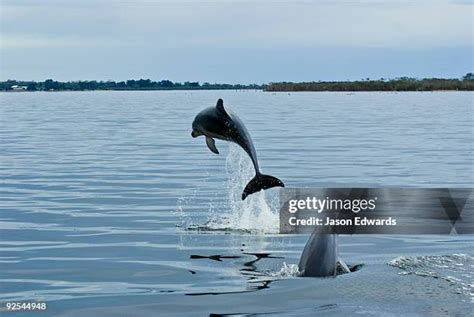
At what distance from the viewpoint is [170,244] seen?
16984 mm

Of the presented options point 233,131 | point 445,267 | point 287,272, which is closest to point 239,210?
point 233,131

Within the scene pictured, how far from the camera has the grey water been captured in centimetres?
1284

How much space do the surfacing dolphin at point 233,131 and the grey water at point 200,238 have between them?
1.22 meters

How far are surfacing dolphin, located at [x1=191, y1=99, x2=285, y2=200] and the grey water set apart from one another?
122 cm

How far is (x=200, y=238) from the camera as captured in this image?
17.6 meters

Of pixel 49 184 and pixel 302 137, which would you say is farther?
pixel 302 137

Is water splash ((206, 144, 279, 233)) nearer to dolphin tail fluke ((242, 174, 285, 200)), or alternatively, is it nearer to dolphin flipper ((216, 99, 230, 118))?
dolphin tail fluke ((242, 174, 285, 200))

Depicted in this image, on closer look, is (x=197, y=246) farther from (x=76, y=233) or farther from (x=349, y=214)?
(x=349, y=214)

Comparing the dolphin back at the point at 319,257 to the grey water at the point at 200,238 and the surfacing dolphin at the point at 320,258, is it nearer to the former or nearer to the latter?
the surfacing dolphin at the point at 320,258

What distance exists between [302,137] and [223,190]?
1424 cm

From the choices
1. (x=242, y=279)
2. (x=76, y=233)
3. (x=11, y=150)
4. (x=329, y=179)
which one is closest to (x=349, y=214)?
(x=242, y=279)

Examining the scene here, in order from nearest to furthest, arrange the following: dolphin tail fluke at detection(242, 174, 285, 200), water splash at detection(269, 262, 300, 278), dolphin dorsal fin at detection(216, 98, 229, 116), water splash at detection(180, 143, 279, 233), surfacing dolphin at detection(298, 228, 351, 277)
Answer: surfacing dolphin at detection(298, 228, 351, 277) < water splash at detection(269, 262, 300, 278) < dolphin dorsal fin at detection(216, 98, 229, 116) < dolphin tail fluke at detection(242, 174, 285, 200) < water splash at detection(180, 143, 279, 233)

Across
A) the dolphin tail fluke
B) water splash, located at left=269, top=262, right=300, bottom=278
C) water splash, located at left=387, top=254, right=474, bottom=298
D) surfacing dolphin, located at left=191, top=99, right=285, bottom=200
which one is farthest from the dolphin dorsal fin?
water splash, located at left=387, top=254, right=474, bottom=298

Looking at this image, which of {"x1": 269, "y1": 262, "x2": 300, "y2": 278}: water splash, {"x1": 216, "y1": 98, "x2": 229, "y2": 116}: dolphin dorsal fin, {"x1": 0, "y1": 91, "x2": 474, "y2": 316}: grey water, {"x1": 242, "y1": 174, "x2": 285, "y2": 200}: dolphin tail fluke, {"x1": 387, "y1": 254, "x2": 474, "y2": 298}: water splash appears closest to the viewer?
{"x1": 0, "y1": 91, "x2": 474, "y2": 316}: grey water
